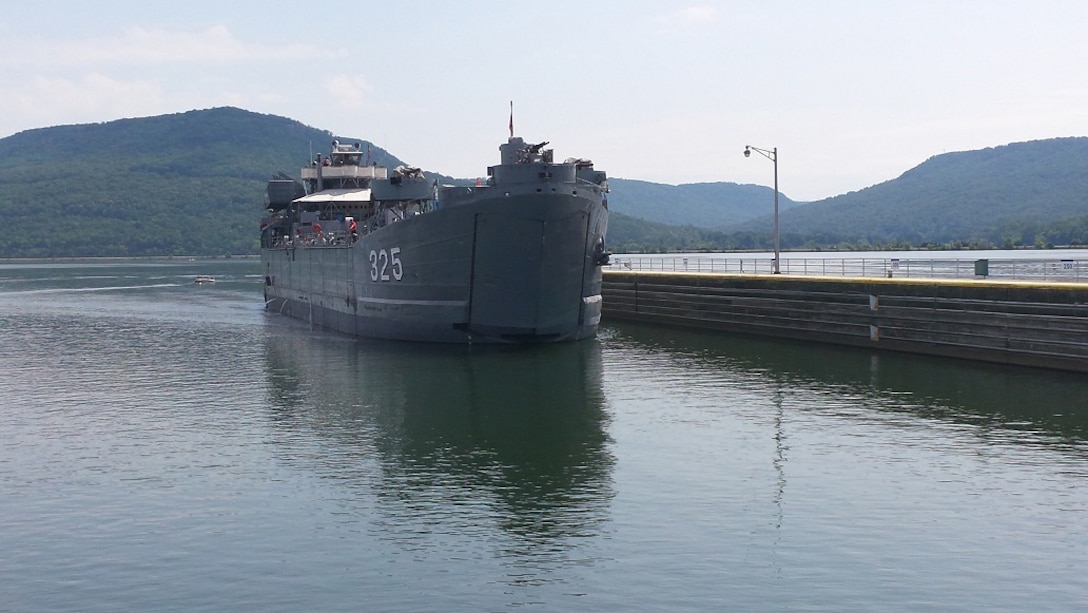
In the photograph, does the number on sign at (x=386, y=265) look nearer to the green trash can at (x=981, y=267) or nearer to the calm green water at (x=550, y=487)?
Result: the calm green water at (x=550, y=487)

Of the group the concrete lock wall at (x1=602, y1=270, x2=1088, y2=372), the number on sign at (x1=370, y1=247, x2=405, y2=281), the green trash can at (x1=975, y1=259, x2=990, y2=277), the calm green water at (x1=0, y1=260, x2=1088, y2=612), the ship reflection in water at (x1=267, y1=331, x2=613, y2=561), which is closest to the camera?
the calm green water at (x1=0, y1=260, x2=1088, y2=612)

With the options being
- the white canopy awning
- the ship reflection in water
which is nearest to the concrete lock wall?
the ship reflection in water

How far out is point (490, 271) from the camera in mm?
46500

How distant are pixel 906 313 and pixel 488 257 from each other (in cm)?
1804

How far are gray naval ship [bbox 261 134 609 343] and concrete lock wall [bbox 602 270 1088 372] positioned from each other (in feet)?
29.8

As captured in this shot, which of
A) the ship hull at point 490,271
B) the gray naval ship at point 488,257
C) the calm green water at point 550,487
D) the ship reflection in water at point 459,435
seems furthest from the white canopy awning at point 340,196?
the calm green water at point 550,487

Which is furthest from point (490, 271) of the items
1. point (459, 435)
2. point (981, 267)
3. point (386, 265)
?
point (981, 267)

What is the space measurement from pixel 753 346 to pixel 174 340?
1261 inches

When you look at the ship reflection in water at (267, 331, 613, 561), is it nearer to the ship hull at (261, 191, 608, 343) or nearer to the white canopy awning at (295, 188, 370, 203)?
the ship hull at (261, 191, 608, 343)

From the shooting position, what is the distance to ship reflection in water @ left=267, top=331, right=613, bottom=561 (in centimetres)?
2244

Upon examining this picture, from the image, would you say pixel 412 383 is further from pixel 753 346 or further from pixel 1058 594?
pixel 1058 594

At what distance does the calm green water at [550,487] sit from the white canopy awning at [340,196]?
3160cm

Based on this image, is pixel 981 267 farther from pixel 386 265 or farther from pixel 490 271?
pixel 386 265

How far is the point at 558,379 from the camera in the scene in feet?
137
